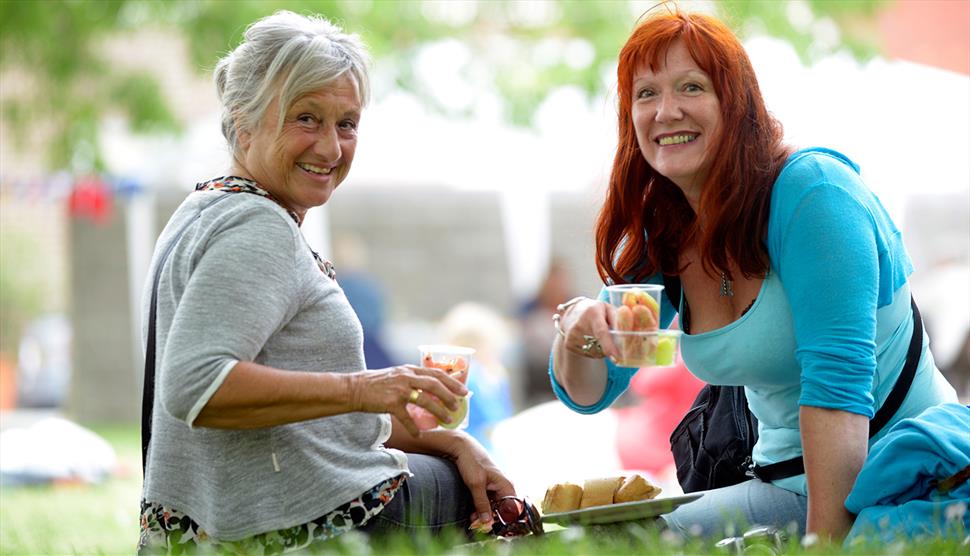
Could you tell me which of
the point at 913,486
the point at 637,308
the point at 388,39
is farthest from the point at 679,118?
the point at 388,39

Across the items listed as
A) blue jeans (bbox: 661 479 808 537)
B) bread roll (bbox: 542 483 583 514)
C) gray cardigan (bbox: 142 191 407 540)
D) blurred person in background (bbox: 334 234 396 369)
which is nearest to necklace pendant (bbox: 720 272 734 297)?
blue jeans (bbox: 661 479 808 537)

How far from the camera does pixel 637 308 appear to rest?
309 centimetres

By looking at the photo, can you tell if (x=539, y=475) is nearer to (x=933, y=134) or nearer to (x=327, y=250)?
(x=933, y=134)

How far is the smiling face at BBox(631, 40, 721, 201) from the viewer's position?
11.3 feet

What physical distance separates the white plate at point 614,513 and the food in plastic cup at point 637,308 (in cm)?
55

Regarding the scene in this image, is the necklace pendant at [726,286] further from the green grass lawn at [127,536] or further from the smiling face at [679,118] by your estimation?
the green grass lawn at [127,536]

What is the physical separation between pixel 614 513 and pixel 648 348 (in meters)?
0.57

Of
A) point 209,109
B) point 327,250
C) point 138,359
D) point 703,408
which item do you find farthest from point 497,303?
point 703,408

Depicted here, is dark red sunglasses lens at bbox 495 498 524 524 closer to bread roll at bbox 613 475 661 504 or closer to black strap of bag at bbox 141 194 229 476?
bread roll at bbox 613 475 661 504

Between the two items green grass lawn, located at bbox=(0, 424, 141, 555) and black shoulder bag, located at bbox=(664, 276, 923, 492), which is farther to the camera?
green grass lawn, located at bbox=(0, 424, 141, 555)

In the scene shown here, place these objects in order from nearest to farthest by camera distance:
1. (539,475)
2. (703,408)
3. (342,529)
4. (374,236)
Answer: (342,529) < (703,408) < (539,475) < (374,236)

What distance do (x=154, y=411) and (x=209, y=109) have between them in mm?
15743

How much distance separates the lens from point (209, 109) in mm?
18188

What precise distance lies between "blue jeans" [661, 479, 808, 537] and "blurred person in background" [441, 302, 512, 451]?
4.05 metres
